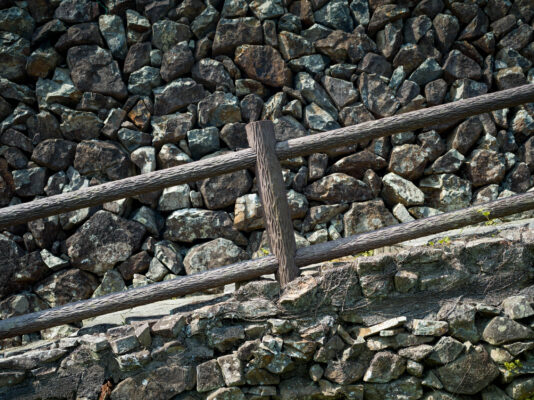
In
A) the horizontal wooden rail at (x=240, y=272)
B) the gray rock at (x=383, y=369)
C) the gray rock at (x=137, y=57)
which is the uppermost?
the gray rock at (x=137, y=57)

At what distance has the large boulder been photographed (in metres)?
4.45

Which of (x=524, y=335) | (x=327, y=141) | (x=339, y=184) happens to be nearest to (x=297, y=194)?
(x=339, y=184)

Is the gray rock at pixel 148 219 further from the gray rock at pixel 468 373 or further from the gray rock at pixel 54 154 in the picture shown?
the gray rock at pixel 468 373

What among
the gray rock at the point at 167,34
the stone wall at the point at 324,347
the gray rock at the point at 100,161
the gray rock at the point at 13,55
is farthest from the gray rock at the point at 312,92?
the gray rock at the point at 13,55

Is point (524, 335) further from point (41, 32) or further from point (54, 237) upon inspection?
point (41, 32)

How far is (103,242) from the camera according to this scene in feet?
14.7

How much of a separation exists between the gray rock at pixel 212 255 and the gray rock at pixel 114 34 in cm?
225

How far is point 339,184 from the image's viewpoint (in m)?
4.64

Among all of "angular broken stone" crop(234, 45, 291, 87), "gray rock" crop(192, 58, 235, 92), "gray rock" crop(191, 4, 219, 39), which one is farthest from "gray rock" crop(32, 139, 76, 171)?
"angular broken stone" crop(234, 45, 291, 87)

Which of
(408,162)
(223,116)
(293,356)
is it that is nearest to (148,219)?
(223,116)

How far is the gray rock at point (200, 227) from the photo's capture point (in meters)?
4.54

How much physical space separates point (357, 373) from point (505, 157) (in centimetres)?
332

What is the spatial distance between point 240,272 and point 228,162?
644 mm

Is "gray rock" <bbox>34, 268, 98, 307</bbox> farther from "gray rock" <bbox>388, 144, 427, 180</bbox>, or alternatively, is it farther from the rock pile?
"gray rock" <bbox>388, 144, 427, 180</bbox>
